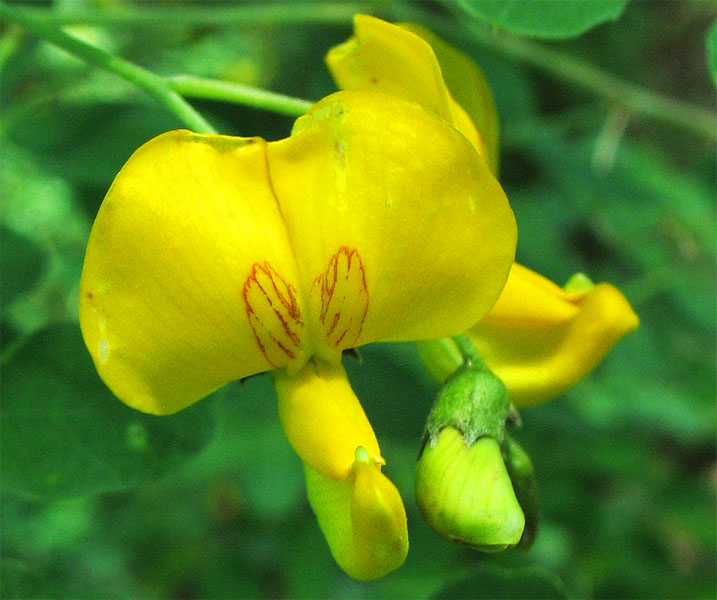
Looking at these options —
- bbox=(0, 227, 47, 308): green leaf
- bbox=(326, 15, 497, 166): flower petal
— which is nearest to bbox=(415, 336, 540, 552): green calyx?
bbox=(326, 15, 497, 166): flower petal

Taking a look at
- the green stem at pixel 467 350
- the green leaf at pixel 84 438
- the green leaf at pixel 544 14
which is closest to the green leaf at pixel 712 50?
the green leaf at pixel 544 14

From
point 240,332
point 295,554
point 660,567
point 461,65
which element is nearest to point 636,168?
point 660,567

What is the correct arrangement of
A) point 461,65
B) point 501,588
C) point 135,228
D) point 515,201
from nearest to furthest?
point 135,228 → point 461,65 → point 501,588 → point 515,201

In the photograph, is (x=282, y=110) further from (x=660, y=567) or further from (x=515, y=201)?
(x=660, y=567)

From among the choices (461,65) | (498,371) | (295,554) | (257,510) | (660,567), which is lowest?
(660,567)

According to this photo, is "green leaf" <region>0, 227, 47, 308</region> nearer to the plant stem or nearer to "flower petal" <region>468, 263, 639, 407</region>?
"flower petal" <region>468, 263, 639, 407</region>

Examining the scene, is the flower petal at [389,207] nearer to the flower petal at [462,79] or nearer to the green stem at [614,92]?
the flower petal at [462,79]

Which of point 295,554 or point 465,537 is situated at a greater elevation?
point 465,537
